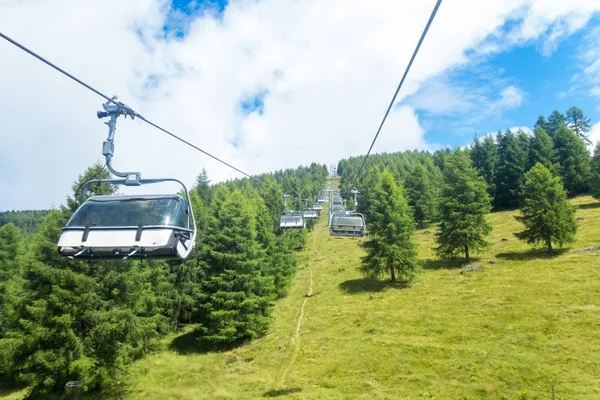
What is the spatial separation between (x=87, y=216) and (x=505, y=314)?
29.6 metres

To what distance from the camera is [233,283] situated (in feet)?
100

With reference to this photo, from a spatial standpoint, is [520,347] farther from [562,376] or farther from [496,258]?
[496,258]

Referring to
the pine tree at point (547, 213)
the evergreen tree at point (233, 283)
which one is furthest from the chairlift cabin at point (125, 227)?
the pine tree at point (547, 213)

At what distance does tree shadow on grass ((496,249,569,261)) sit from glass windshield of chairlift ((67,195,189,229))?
4197 cm

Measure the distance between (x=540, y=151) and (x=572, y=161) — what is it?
611cm

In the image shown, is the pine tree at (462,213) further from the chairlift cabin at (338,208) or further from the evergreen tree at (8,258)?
the evergreen tree at (8,258)

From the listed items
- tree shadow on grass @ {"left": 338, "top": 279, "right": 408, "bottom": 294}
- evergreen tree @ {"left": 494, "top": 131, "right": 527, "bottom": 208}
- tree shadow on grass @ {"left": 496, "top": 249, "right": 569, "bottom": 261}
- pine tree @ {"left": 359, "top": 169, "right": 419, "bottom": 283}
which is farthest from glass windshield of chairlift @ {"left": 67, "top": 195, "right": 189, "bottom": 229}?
evergreen tree @ {"left": 494, "top": 131, "right": 527, "bottom": 208}

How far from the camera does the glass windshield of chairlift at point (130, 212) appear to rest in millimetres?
7742

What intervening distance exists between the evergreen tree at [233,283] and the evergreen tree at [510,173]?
198 ft

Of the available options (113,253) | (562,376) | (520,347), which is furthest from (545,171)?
(113,253)

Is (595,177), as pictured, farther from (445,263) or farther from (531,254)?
(445,263)

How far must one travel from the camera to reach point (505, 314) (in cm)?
2678

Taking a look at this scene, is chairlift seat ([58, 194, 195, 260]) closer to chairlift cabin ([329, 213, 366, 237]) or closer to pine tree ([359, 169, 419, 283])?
chairlift cabin ([329, 213, 366, 237])

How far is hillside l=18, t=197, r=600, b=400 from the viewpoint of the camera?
785 inches
